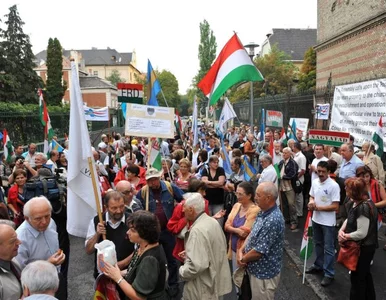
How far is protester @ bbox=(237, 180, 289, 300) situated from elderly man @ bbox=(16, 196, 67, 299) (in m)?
1.76

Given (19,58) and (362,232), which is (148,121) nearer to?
(362,232)

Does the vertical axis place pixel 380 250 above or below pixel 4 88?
below

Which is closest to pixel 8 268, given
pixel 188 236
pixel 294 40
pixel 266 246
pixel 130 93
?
pixel 188 236

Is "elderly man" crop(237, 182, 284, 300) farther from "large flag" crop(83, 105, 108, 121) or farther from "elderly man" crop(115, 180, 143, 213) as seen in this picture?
"large flag" crop(83, 105, 108, 121)

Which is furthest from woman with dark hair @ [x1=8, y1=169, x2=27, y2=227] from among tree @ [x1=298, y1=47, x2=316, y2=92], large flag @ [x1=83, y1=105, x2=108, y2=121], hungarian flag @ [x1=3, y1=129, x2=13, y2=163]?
tree @ [x1=298, y1=47, x2=316, y2=92]

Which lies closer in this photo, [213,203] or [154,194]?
[154,194]

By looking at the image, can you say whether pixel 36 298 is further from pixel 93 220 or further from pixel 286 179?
pixel 286 179

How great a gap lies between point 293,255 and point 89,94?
64120 mm

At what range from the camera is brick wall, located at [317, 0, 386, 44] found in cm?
1239

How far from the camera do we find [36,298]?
2.17m

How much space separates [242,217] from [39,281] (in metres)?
2.32

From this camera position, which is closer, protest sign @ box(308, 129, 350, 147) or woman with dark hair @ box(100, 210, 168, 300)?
woman with dark hair @ box(100, 210, 168, 300)

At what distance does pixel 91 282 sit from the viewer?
5344 mm

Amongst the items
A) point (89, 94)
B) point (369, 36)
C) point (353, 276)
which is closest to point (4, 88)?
point (369, 36)
